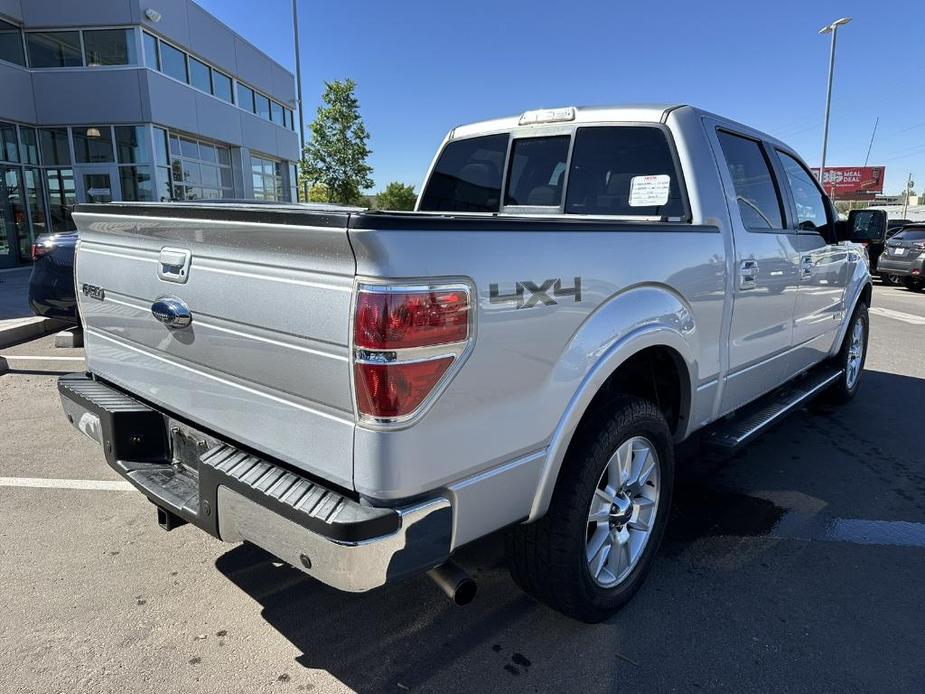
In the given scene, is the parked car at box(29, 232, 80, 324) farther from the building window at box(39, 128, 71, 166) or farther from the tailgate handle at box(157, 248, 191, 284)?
the building window at box(39, 128, 71, 166)

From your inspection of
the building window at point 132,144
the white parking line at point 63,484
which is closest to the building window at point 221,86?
the building window at point 132,144

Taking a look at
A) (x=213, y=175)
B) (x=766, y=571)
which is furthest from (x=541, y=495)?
(x=213, y=175)

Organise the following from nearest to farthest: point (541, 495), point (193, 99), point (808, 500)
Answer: point (541, 495), point (808, 500), point (193, 99)

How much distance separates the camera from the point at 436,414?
1.76m

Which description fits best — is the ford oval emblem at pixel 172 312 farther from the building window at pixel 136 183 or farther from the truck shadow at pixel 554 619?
the building window at pixel 136 183

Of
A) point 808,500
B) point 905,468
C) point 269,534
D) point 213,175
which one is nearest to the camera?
point 269,534

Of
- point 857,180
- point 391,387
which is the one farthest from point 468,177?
point 857,180

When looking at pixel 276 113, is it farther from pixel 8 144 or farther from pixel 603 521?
pixel 603 521

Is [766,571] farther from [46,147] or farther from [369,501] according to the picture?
[46,147]

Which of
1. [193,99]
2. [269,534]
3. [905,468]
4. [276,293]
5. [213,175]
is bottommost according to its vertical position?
[905,468]

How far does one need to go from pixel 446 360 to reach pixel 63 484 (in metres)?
3.20

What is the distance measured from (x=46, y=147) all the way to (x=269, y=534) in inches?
769

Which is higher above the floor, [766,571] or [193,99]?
[193,99]

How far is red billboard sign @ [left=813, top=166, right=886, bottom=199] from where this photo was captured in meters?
66.8
